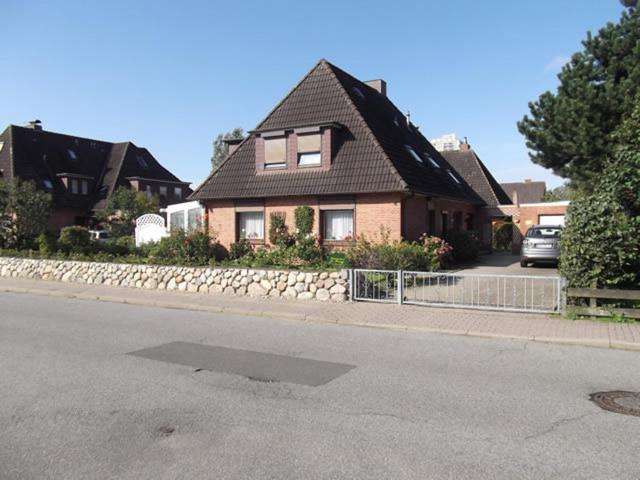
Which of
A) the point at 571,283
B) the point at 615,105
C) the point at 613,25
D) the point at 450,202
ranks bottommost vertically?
the point at 571,283

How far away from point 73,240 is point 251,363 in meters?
18.5

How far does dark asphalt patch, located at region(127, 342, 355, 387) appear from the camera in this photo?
6.82m

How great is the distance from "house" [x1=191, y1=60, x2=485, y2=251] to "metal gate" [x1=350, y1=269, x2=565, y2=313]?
545 cm

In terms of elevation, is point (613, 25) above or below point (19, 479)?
above

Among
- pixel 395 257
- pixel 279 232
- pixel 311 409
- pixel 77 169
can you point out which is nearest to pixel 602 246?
pixel 395 257

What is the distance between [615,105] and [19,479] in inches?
657

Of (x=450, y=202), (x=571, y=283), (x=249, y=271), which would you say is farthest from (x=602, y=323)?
(x=450, y=202)

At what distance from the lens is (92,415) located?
5.39 metres

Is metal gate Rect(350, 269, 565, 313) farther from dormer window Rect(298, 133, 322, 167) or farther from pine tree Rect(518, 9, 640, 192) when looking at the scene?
dormer window Rect(298, 133, 322, 167)

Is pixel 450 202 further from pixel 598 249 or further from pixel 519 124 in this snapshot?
pixel 598 249

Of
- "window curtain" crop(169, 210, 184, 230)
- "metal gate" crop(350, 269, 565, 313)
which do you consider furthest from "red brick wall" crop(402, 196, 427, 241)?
"window curtain" crop(169, 210, 184, 230)

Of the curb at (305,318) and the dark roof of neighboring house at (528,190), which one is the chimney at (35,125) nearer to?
the curb at (305,318)

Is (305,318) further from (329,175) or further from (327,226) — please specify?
(329,175)

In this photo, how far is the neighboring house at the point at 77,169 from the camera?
42.5 m
